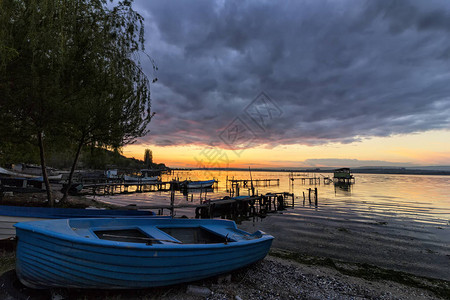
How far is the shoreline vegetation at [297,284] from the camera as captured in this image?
5.96 metres

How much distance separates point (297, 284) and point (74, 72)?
1278 centimetres

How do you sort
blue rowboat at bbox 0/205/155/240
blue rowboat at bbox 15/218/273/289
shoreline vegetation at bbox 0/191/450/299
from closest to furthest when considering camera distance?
1. blue rowboat at bbox 15/218/273/289
2. shoreline vegetation at bbox 0/191/450/299
3. blue rowboat at bbox 0/205/155/240

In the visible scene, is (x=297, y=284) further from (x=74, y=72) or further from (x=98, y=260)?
(x=74, y=72)

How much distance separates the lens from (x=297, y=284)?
729 cm

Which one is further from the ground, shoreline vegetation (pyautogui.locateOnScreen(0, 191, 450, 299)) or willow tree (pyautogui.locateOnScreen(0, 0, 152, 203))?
willow tree (pyautogui.locateOnScreen(0, 0, 152, 203))

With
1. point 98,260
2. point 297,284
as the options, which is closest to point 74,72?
point 98,260

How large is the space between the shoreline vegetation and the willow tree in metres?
5.93

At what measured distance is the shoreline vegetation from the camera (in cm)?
596

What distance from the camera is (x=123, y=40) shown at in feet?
37.9

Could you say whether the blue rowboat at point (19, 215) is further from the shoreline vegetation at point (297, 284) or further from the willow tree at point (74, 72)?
the willow tree at point (74, 72)

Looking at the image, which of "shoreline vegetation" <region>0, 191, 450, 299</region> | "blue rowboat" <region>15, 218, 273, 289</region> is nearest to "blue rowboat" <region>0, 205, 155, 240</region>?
"shoreline vegetation" <region>0, 191, 450, 299</region>

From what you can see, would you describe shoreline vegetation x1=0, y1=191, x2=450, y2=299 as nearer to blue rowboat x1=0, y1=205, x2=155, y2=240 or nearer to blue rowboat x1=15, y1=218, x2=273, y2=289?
blue rowboat x1=15, y1=218, x2=273, y2=289

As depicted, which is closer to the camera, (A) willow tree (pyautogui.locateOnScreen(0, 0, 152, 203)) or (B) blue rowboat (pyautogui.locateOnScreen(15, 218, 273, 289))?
(B) blue rowboat (pyautogui.locateOnScreen(15, 218, 273, 289))

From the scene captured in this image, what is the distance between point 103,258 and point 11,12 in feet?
30.9
